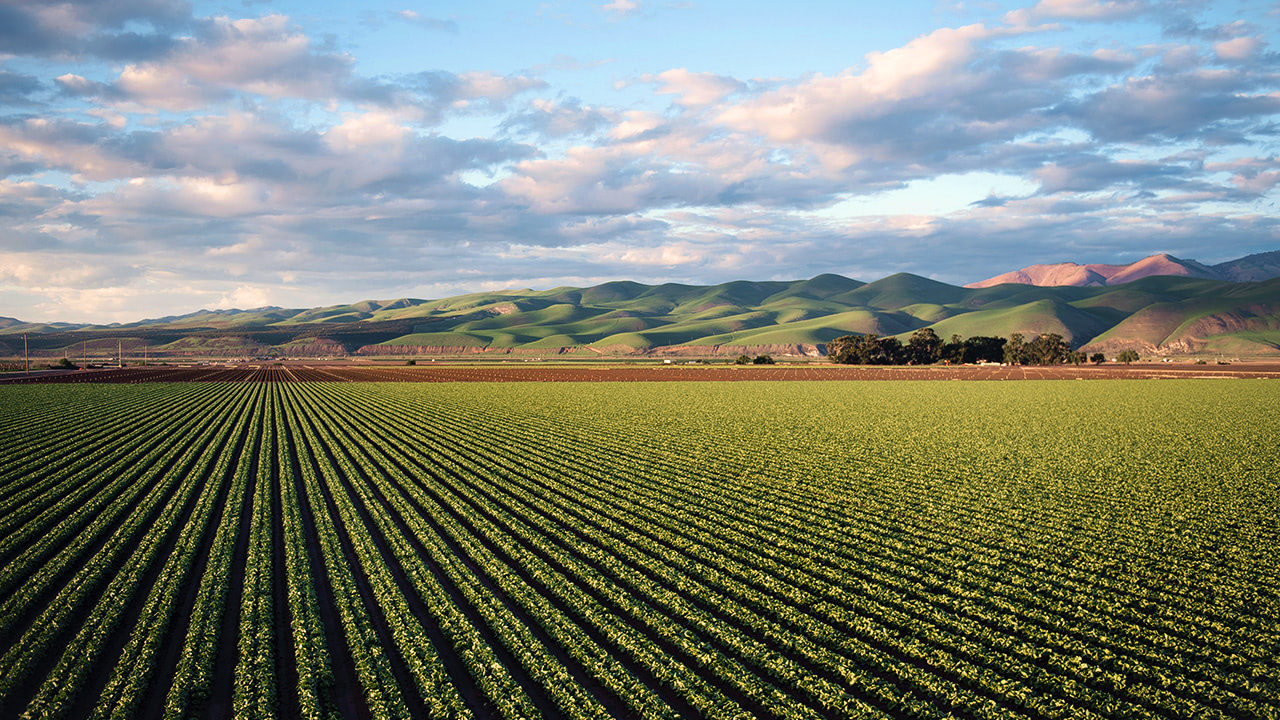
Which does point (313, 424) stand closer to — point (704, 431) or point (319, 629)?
point (704, 431)

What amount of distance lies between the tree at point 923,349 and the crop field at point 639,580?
392 ft

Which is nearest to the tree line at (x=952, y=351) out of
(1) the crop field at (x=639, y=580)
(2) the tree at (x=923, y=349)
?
(2) the tree at (x=923, y=349)

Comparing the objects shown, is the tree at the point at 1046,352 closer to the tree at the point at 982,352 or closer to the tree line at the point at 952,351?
the tree line at the point at 952,351

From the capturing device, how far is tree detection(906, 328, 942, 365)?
15475 cm

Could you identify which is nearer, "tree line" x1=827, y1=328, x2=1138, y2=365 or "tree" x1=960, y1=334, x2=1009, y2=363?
"tree line" x1=827, y1=328, x2=1138, y2=365

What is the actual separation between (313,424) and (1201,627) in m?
50.6

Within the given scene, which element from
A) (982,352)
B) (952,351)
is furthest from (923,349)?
(982,352)

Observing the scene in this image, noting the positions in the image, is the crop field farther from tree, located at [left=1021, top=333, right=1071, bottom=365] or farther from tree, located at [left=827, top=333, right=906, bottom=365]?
tree, located at [left=1021, top=333, right=1071, bottom=365]

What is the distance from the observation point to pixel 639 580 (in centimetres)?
1664

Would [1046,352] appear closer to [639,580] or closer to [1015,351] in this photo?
[1015,351]

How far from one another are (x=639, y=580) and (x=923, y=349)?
504 ft

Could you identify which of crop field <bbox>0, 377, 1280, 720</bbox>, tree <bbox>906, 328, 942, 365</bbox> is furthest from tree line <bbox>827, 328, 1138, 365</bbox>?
crop field <bbox>0, 377, 1280, 720</bbox>

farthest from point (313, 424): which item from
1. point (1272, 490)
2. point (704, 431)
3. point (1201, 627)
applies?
point (1272, 490)

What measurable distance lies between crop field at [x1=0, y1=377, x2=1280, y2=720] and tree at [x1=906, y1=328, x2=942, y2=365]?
119622 mm
